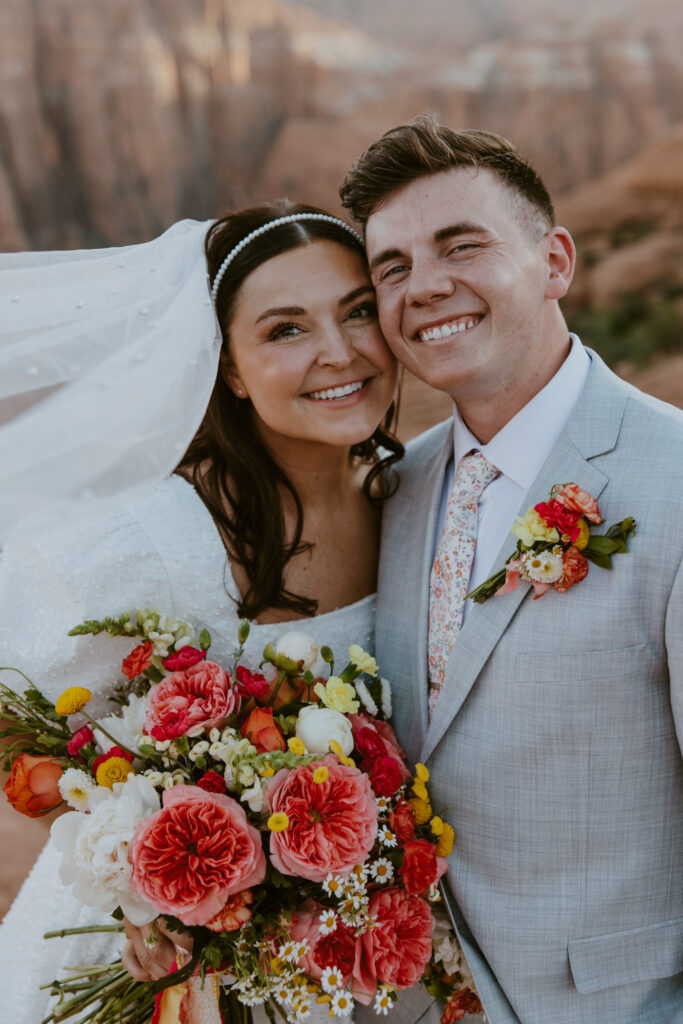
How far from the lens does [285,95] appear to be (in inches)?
624

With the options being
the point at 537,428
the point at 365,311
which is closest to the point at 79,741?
the point at 537,428

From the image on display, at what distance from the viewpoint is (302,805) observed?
1.67 meters

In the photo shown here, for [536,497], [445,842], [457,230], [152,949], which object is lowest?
[152,949]

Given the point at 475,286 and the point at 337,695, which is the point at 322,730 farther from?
the point at 475,286

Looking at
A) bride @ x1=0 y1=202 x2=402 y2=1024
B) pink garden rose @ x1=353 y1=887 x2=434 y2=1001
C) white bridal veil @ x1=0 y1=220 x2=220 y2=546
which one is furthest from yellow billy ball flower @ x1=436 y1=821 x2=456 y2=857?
white bridal veil @ x1=0 y1=220 x2=220 y2=546

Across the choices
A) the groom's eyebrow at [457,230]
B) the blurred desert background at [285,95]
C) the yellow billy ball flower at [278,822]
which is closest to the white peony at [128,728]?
the yellow billy ball flower at [278,822]

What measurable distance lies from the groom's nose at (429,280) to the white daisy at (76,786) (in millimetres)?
1459

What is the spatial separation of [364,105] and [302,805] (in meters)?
15.8

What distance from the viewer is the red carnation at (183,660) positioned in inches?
76.5

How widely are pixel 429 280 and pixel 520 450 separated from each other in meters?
0.52

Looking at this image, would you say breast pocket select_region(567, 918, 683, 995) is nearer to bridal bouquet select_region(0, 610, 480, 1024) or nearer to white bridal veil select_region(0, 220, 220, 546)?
bridal bouquet select_region(0, 610, 480, 1024)

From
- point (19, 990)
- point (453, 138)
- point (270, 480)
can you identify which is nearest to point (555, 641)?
point (270, 480)

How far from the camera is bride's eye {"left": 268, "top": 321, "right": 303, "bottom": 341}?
2480 mm

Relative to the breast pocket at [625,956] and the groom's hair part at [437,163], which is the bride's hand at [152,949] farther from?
the groom's hair part at [437,163]
